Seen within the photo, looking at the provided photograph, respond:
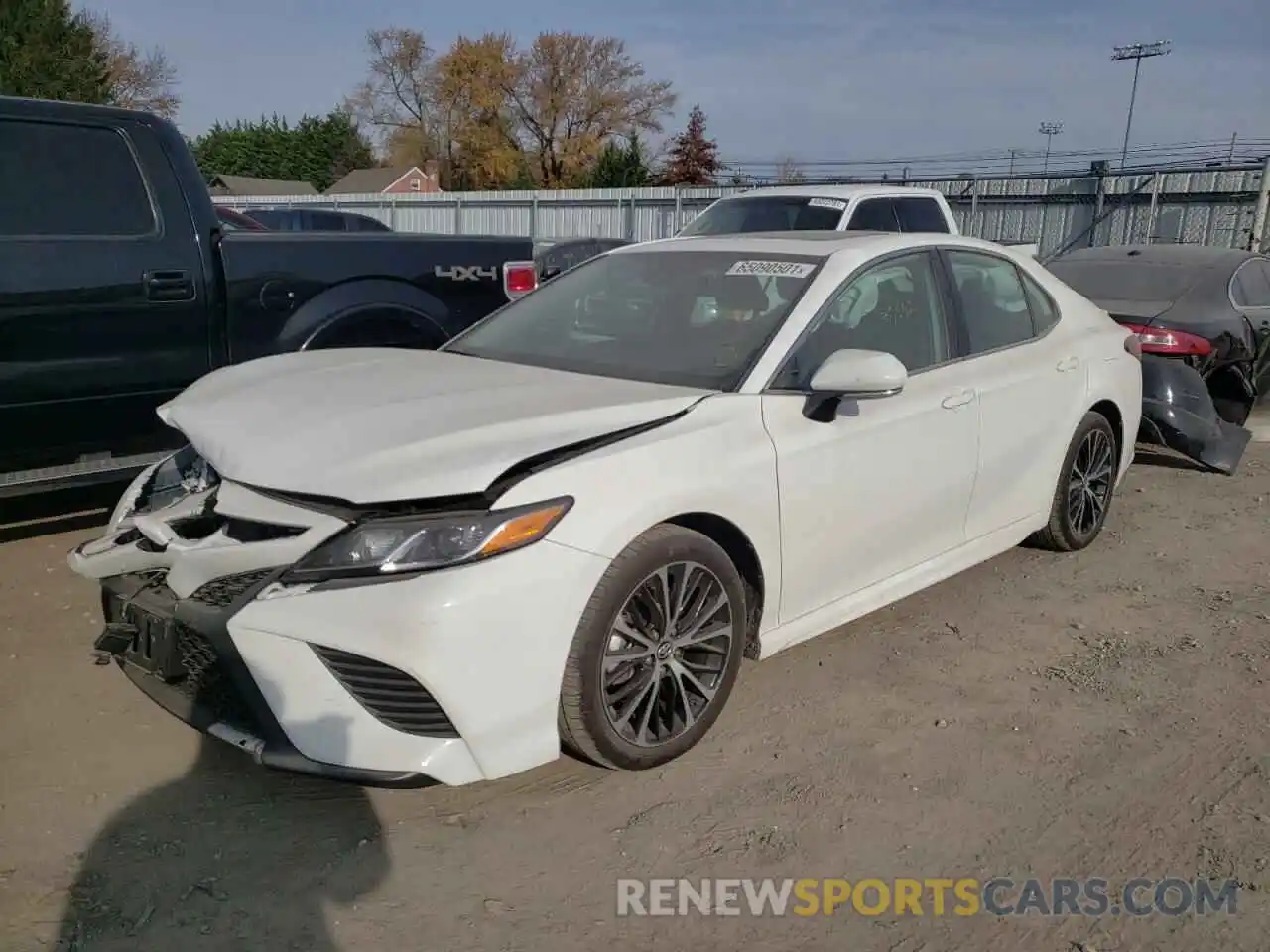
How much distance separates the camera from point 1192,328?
738 centimetres

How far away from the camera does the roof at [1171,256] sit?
8148 mm

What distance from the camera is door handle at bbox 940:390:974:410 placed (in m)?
4.10

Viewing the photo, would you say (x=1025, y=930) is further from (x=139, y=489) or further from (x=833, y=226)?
(x=833, y=226)

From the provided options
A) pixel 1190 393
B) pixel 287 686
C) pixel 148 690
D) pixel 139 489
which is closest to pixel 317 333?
pixel 139 489

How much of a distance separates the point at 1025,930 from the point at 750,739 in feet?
3.55

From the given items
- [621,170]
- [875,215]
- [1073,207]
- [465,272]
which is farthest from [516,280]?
[621,170]

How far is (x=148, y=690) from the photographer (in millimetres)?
3033

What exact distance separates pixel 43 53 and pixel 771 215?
36312 mm

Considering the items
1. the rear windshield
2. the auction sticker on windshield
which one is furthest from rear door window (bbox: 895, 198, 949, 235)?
the auction sticker on windshield

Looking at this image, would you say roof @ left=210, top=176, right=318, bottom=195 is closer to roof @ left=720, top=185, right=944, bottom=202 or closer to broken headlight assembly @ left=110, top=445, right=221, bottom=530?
roof @ left=720, top=185, right=944, bottom=202

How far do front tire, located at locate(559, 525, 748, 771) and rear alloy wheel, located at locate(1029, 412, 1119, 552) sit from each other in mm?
2381

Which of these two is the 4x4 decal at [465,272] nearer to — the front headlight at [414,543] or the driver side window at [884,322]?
the driver side window at [884,322]

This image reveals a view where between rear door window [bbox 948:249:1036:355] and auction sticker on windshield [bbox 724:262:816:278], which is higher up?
auction sticker on windshield [bbox 724:262:816:278]

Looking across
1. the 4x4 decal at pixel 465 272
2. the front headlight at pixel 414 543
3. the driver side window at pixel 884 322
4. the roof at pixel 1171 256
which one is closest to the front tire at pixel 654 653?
the front headlight at pixel 414 543
